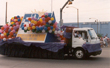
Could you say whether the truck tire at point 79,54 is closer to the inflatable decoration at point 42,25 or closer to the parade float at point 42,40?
the parade float at point 42,40

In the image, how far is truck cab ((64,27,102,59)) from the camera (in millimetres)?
11516

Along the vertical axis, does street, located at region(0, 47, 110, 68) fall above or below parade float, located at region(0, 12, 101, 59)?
below

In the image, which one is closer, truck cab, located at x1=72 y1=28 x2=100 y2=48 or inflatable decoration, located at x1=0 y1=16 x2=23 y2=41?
truck cab, located at x1=72 y1=28 x2=100 y2=48

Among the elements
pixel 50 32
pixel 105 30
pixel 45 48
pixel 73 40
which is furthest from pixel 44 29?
pixel 105 30

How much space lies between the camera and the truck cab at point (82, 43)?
11516mm

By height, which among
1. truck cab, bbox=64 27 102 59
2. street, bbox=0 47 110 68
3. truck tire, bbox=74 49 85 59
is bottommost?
street, bbox=0 47 110 68

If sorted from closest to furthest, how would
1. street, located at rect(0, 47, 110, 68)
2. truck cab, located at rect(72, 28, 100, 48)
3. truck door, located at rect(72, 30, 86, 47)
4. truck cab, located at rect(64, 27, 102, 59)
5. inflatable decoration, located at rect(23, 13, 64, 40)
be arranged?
street, located at rect(0, 47, 110, 68)
truck cab, located at rect(64, 27, 102, 59)
truck cab, located at rect(72, 28, 100, 48)
truck door, located at rect(72, 30, 86, 47)
inflatable decoration, located at rect(23, 13, 64, 40)

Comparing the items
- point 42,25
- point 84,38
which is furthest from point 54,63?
point 42,25

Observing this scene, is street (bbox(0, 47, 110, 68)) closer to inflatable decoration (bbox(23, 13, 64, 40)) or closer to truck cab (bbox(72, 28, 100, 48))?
truck cab (bbox(72, 28, 100, 48))

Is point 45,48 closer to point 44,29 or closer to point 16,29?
point 44,29

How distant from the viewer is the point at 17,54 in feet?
43.5

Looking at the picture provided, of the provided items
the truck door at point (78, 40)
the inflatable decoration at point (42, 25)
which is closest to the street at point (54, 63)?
the truck door at point (78, 40)

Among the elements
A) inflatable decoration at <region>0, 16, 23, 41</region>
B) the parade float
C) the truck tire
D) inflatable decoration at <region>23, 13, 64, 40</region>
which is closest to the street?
the truck tire

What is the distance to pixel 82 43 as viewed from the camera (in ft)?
38.5
